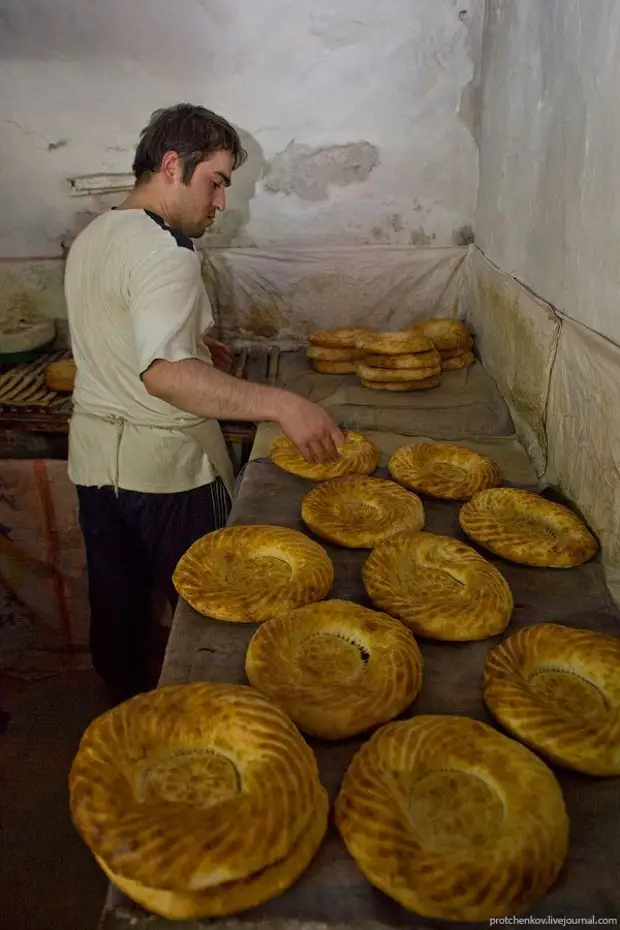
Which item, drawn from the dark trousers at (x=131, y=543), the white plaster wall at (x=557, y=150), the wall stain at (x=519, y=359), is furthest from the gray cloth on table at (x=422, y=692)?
the white plaster wall at (x=557, y=150)

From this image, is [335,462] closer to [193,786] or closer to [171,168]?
[171,168]

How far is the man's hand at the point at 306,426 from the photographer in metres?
1.89

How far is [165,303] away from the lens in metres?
1.83

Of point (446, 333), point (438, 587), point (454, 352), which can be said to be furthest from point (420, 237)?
point (438, 587)

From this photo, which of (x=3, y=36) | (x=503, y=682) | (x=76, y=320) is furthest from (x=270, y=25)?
(x=503, y=682)

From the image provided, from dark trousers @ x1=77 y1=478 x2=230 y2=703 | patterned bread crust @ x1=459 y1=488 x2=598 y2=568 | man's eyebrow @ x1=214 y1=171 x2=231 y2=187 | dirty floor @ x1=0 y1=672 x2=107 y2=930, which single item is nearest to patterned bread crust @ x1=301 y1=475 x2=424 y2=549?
patterned bread crust @ x1=459 y1=488 x2=598 y2=568

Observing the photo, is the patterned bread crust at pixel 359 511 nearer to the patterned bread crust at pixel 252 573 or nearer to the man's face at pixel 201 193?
the patterned bread crust at pixel 252 573

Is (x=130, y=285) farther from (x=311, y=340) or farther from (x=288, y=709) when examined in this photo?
(x=311, y=340)

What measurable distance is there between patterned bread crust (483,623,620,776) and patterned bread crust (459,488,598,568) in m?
0.34

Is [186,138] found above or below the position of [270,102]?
below

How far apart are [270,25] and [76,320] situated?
7.27 ft

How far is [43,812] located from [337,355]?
2.41 metres

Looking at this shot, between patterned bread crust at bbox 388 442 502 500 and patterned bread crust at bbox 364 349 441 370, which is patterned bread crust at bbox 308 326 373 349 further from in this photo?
patterned bread crust at bbox 388 442 502 500

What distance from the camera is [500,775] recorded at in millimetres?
1145
